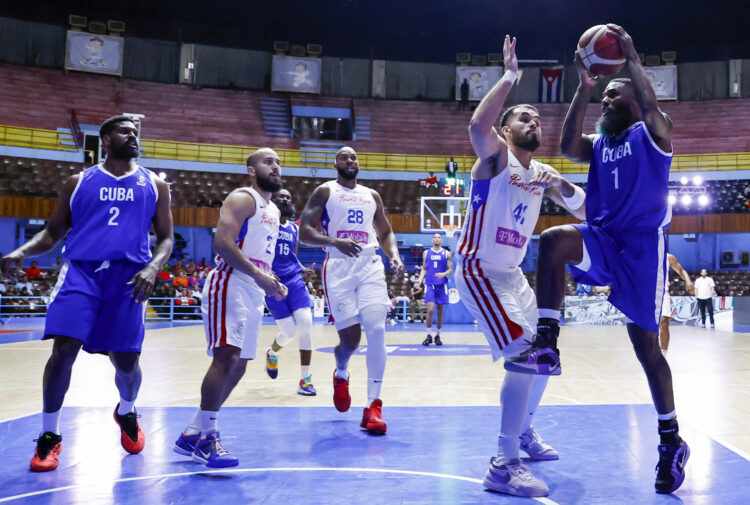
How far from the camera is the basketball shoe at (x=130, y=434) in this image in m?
3.74

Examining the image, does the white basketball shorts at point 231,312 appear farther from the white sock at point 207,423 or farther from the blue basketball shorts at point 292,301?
the blue basketball shorts at point 292,301

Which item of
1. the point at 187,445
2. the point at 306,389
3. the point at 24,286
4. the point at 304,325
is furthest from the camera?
the point at 24,286

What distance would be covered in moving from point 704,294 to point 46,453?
18402mm

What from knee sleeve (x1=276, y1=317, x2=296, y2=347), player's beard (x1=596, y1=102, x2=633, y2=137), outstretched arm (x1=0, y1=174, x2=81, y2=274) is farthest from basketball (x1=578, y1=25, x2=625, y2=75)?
knee sleeve (x1=276, y1=317, x2=296, y2=347)

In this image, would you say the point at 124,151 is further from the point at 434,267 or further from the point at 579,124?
the point at 434,267

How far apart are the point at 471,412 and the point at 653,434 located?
138cm

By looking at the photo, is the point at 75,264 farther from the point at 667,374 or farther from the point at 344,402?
the point at 667,374

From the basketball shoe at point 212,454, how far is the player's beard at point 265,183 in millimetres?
1548

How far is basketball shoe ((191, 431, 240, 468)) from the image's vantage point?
3459 mm

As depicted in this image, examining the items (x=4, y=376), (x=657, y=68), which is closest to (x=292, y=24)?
(x=657, y=68)

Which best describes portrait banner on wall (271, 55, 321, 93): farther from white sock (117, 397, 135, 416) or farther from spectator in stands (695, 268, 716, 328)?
white sock (117, 397, 135, 416)

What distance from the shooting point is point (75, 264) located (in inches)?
144

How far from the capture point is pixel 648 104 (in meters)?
3.11

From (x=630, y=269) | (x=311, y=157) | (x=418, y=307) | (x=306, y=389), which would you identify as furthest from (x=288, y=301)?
(x=311, y=157)
